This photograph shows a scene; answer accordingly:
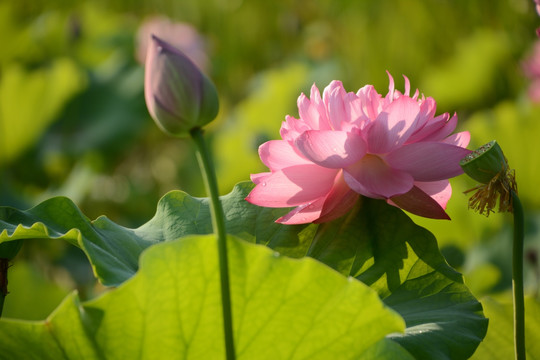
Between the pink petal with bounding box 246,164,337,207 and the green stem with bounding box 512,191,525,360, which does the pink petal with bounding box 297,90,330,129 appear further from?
the green stem with bounding box 512,191,525,360

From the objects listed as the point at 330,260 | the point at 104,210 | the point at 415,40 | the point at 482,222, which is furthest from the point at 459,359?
the point at 415,40

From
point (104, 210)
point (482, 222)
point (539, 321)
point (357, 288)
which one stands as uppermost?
point (357, 288)

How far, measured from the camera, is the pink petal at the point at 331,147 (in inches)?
19.9

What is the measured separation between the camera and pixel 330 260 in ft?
1.81

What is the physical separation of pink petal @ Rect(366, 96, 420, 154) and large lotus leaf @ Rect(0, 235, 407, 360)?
6.2 inches

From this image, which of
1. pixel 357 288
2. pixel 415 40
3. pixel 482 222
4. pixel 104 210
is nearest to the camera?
pixel 357 288

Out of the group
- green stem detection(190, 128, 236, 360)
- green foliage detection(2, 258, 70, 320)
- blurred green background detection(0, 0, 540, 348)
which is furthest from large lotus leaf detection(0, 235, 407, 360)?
blurred green background detection(0, 0, 540, 348)

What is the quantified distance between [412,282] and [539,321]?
0.13m

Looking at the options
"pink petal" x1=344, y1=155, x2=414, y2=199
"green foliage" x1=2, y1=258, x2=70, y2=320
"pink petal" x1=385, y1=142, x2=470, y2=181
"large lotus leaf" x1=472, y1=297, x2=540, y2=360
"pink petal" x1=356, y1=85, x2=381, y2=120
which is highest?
"pink petal" x1=356, y1=85, x2=381, y2=120

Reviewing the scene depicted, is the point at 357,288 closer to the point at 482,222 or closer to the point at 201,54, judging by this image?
the point at 482,222

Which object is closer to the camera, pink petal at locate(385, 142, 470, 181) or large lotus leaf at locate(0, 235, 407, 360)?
large lotus leaf at locate(0, 235, 407, 360)

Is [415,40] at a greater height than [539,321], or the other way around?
[539,321]

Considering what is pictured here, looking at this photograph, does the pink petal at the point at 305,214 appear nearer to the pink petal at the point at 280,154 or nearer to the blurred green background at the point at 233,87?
the pink petal at the point at 280,154

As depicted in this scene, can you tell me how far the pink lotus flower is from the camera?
51 cm
